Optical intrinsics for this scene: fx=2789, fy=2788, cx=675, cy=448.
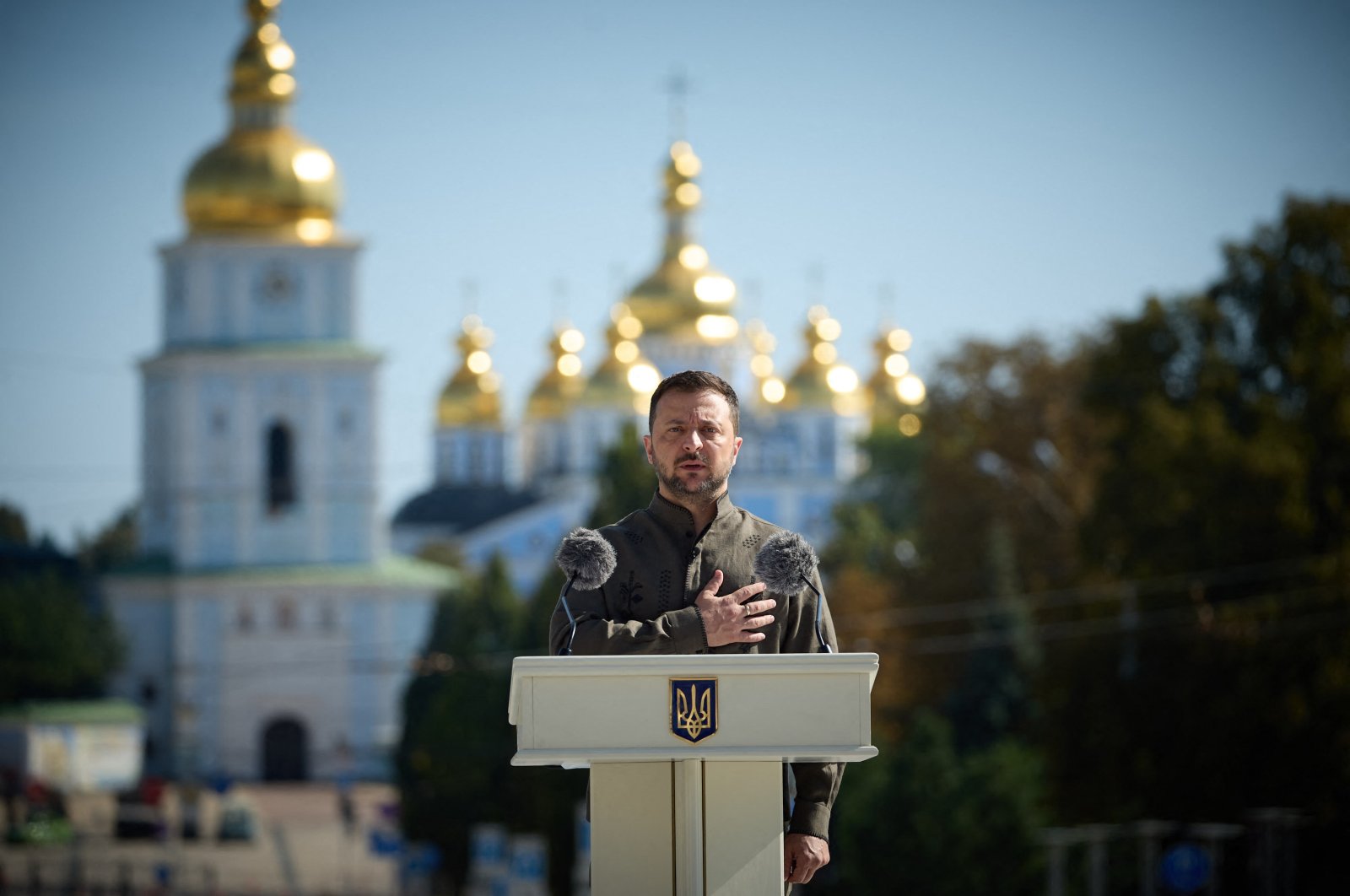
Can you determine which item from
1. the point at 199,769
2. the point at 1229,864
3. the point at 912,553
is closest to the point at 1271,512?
the point at 1229,864

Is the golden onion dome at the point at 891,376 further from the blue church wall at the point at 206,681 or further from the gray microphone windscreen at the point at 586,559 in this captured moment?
the gray microphone windscreen at the point at 586,559

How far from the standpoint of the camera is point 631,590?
666 centimetres

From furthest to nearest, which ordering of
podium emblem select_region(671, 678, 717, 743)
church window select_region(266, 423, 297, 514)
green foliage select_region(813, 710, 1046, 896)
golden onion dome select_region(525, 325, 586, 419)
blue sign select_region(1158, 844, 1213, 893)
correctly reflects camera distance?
golden onion dome select_region(525, 325, 586, 419) → church window select_region(266, 423, 297, 514) → green foliage select_region(813, 710, 1046, 896) → blue sign select_region(1158, 844, 1213, 893) → podium emblem select_region(671, 678, 717, 743)

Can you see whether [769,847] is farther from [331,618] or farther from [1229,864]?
[331,618]

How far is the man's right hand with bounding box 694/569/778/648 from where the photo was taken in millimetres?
6418

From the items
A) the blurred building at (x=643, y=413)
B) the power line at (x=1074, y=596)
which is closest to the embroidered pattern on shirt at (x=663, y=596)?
the power line at (x=1074, y=596)

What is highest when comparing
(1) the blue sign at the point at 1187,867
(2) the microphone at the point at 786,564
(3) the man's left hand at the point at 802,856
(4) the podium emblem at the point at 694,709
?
(2) the microphone at the point at 786,564

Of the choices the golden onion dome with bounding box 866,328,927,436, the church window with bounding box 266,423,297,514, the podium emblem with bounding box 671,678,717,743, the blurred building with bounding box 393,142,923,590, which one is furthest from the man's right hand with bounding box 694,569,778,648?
the golden onion dome with bounding box 866,328,927,436

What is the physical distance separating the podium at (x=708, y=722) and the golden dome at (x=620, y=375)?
297 feet

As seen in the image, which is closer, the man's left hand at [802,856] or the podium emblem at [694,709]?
the podium emblem at [694,709]

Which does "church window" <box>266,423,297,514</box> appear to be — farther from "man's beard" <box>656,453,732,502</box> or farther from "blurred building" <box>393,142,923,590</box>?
"man's beard" <box>656,453,732,502</box>

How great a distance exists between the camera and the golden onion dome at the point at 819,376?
4134 inches

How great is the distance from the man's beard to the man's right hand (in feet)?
0.85

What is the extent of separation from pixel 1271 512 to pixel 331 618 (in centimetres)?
4445
